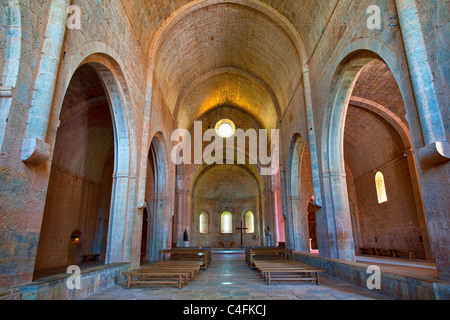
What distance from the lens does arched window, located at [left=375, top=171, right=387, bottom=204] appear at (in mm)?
15625

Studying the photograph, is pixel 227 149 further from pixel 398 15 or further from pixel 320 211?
pixel 398 15

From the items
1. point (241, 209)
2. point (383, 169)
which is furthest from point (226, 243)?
point (383, 169)

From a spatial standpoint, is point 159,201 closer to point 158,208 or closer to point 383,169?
point 158,208

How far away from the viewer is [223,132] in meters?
24.0

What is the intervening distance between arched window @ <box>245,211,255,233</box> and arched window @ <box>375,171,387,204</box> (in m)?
14.3

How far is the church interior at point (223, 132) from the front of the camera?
4516mm

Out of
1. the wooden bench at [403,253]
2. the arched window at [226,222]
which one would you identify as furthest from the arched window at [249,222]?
the wooden bench at [403,253]

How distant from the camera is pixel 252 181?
1094 inches

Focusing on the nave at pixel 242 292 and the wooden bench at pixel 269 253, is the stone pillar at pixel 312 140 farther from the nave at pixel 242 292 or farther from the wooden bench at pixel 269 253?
the nave at pixel 242 292

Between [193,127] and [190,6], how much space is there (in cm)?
1158

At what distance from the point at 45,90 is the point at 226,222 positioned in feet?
85.1

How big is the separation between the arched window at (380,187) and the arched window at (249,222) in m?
14.3

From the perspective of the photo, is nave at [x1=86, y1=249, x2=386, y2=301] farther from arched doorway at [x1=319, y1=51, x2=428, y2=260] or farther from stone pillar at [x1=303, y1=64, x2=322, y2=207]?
stone pillar at [x1=303, y1=64, x2=322, y2=207]

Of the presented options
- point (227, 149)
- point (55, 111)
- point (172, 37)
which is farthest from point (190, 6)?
point (227, 149)
